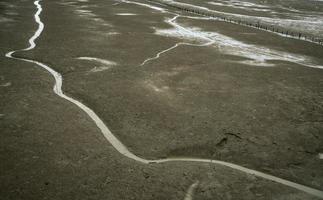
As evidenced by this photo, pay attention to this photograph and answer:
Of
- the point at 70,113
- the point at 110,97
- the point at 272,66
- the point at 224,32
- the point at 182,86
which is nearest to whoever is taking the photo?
the point at 70,113

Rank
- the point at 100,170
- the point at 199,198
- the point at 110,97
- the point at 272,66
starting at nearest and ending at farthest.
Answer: the point at 199,198 → the point at 100,170 → the point at 110,97 → the point at 272,66

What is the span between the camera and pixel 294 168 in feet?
21.5

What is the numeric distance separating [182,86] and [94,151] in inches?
181

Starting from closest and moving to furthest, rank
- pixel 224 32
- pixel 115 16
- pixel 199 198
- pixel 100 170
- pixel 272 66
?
pixel 199 198 → pixel 100 170 → pixel 272 66 → pixel 224 32 → pixel 115 16

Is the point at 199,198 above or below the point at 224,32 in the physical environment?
below

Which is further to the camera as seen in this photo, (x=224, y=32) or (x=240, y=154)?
(x=224, y=32)

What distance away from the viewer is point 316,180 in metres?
6.19

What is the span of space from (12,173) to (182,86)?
599 cm

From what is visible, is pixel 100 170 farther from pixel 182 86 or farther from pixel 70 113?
pixel 182 86

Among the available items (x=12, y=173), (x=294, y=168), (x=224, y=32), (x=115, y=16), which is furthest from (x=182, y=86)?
(x=115, y=16)

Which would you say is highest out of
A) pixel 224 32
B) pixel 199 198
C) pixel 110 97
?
pixel 224 32

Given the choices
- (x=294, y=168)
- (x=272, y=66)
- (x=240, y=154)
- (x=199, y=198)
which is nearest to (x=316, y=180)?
(x=294, y=168)

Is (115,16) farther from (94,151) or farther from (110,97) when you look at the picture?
(94,151)

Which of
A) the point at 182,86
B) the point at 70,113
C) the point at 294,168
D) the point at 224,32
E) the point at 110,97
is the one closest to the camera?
the point at 294,168
